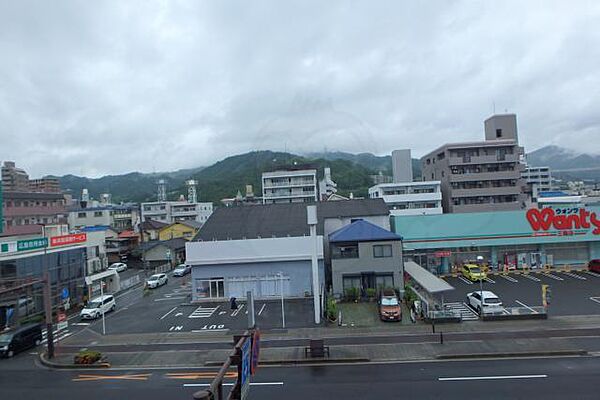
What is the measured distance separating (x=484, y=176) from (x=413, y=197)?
8.25m

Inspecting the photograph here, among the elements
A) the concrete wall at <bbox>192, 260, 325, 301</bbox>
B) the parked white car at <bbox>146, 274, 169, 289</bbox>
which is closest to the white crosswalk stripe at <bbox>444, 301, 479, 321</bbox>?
the concrete wall at <bbox>192, 260, 325, 301</bbox>

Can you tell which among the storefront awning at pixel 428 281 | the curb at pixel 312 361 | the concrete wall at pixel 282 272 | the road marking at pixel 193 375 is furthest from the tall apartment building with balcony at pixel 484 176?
the road marking at pixel 193 375

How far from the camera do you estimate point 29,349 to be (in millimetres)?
19594

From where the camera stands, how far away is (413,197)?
50.9 m

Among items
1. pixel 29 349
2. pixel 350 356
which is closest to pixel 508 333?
pixel 350 356

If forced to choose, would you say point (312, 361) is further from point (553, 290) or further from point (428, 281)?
point (553, 290)

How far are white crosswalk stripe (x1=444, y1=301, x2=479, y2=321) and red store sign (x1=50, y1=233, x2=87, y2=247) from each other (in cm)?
2467

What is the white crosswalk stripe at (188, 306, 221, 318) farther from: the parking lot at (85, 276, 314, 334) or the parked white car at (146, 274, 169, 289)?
the parked white car at (146, 274, 169, 289)

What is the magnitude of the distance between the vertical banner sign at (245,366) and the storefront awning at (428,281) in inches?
651

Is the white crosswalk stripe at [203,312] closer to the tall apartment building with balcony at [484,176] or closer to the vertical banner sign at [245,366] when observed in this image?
the vertical banner sign at [245,366]

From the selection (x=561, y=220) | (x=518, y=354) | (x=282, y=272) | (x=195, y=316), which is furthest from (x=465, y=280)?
(x=195, y=316)

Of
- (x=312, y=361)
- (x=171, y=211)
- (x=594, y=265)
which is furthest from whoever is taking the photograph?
(x=171, y=211)

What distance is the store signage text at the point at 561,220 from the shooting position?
32156 mm

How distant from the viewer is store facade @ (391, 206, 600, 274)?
106 ft
